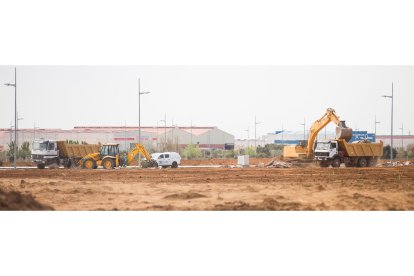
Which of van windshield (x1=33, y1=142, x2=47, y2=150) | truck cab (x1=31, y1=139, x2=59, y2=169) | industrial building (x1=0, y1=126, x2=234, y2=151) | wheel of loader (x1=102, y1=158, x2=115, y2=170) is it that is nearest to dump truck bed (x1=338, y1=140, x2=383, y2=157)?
industrial building (x1=0, y1=126, x2=234, y2=151)

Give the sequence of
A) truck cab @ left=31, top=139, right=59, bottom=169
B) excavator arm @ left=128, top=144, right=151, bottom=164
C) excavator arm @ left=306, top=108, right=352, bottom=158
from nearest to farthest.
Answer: excavator arm @ left=306, top=108, right=352, bottom=158
truck cab @ left=31, top=139, right=59, bottom=169
excavator arm @ left=128, top=144, right=151, bottom=164

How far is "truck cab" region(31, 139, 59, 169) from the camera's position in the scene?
874 inches

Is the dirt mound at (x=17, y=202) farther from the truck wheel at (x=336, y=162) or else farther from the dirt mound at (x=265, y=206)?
the truck wheel at (x=336, y=162)

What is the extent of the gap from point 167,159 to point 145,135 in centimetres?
534

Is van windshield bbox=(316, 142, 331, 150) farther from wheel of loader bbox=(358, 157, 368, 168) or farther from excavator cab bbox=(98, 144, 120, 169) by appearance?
excavator cab bbox=(98, 144, 120, 169)

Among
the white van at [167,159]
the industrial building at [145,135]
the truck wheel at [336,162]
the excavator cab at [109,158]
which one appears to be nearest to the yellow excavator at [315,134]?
the truck wheel at [336,162]

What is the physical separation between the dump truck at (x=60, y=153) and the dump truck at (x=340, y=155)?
36.5ft

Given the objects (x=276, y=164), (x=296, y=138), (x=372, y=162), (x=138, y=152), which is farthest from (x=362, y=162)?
(x=138, y=152)

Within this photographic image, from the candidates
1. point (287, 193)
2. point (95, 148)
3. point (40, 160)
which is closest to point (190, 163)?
point (95, 148)

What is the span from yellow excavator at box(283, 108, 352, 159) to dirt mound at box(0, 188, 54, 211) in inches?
372

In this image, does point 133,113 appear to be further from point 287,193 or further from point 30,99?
point 287,193

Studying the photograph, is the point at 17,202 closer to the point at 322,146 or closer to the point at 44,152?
the point at 44,152

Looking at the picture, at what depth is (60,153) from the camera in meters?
26.5

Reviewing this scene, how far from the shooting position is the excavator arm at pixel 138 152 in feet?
79.6
